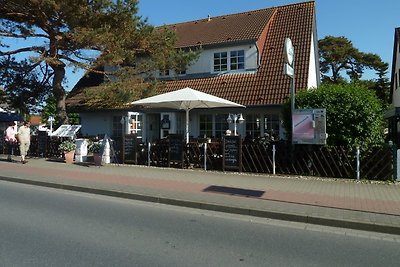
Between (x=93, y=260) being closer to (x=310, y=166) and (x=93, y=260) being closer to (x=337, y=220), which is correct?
(x=337, y=220)

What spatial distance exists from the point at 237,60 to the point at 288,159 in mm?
9770

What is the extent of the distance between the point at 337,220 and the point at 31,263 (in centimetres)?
497

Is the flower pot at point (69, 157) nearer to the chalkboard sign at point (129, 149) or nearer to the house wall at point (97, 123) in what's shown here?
the chalkboard sign at point (129, 149)

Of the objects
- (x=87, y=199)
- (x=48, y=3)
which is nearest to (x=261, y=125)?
(x=48, y=3)

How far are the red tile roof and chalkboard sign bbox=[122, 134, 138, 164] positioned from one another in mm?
6221

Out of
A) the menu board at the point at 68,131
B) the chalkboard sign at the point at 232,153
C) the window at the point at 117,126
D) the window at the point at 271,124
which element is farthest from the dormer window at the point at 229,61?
the chalkboard sign at the point at 232,153

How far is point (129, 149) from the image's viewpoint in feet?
52.5

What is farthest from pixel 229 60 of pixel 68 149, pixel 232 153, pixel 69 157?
pixel 69 157

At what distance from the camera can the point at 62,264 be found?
507 cm

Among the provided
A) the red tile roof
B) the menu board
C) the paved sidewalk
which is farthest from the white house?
the paved sidewalk

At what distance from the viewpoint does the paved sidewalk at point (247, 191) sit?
773cm

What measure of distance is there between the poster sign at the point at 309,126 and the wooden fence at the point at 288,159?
351mm

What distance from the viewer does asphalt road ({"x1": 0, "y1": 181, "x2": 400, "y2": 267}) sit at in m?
5.34

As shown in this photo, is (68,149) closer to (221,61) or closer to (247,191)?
(221,61)
